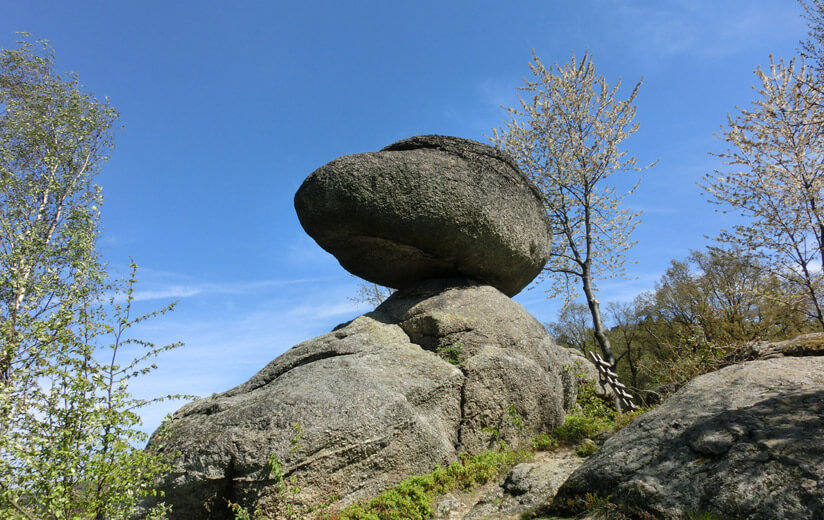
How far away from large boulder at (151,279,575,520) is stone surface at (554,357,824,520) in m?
2.89

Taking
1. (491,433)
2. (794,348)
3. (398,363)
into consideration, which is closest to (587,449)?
(491,433)

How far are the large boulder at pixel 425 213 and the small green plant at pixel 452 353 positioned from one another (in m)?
2.25

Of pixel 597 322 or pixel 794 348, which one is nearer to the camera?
pixel 794 348

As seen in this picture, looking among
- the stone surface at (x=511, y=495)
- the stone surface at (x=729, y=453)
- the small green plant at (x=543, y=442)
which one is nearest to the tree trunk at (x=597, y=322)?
the small green plant at (x=543, y=442)

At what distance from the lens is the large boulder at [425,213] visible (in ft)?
31.3

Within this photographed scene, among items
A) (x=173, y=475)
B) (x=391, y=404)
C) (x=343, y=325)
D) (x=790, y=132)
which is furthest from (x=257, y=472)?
(x=790, y=132)

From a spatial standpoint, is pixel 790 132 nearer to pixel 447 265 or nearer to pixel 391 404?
pixel 447 265

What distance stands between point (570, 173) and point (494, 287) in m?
10.3

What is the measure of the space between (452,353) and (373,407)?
7.43ft

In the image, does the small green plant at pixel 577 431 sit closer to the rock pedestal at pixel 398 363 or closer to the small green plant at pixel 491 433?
the rock pedestal at pixel 398 363

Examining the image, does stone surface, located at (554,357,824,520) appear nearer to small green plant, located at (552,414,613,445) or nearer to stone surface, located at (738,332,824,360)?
stone surface, located at (738,332,824,360)

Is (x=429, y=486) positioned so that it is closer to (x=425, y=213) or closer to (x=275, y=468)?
(x=275, y=468)

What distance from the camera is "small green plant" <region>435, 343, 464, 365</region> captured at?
28.8 ft

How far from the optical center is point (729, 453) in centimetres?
443
